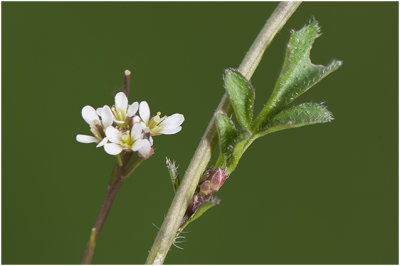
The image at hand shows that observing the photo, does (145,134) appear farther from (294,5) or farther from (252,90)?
(294,5)

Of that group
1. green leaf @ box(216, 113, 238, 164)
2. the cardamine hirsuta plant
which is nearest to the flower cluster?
the cardamine hirsuta plant

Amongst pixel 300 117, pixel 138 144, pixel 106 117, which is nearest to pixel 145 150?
pixel 138 144

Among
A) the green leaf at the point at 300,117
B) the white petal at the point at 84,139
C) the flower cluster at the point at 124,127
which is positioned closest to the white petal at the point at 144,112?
the flower cluster at the point at 124,127

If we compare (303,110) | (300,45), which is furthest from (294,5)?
(303,110)

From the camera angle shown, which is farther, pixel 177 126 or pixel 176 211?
pixel 177 126

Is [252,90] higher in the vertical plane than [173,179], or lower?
higher

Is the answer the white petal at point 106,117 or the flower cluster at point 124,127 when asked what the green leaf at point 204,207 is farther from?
the white petal at point 106,117
